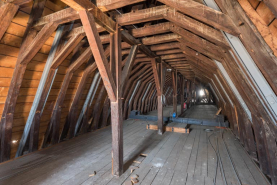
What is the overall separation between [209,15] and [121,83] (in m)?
1.79

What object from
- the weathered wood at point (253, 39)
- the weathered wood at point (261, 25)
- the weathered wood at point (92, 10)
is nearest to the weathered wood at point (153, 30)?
the weathered wood at point (92, 10)

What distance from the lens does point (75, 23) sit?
3.49 meters

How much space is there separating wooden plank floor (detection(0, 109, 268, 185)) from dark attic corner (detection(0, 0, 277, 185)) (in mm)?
21

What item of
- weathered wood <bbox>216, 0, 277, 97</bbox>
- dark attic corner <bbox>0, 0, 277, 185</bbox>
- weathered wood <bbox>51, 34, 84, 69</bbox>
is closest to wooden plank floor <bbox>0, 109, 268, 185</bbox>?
dark attic corner <bbox>0, 0, 277, 185</bbox>

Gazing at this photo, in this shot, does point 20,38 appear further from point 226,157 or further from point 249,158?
point 249,158

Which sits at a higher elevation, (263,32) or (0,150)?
(263,32)

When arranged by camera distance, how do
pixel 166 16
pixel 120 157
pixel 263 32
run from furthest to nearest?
pixel 120 157, pixel 166 16, pixel 263 32

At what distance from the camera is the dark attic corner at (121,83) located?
165cm

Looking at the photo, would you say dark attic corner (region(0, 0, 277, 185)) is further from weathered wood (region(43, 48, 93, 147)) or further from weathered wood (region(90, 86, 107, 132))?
weathered wood (region(90, 86, 107, 132))

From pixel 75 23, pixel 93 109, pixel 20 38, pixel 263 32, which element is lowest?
pixel 93 109

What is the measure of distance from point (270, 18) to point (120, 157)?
271 cm

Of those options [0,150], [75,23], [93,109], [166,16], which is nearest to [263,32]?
[166,16]

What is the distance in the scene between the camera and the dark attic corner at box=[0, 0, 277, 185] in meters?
1.65

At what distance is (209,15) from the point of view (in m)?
1.64
